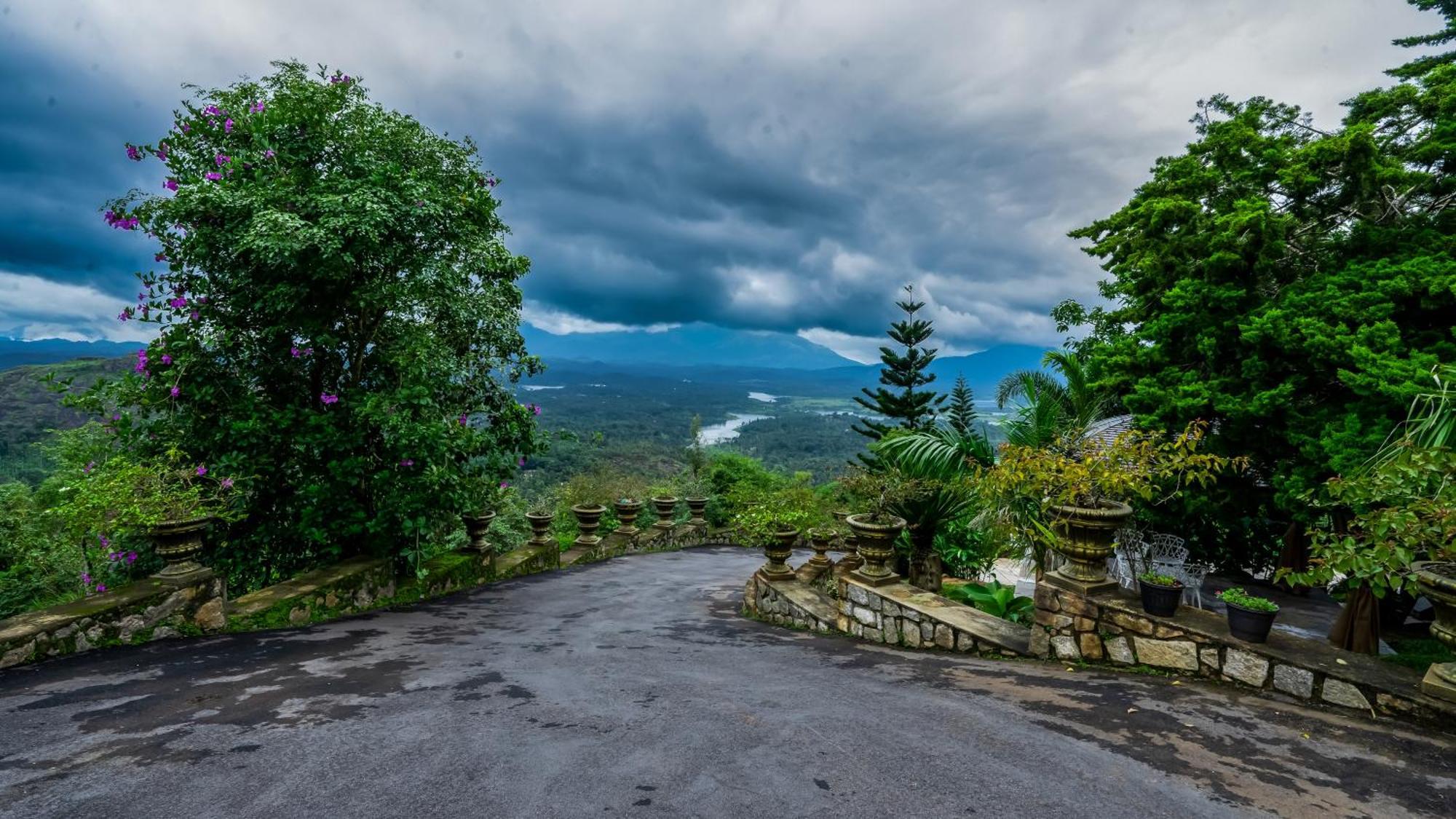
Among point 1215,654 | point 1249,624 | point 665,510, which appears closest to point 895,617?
point 1215,654

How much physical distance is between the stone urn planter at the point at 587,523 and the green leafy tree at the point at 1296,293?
8353mm

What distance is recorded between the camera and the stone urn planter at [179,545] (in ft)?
14.3

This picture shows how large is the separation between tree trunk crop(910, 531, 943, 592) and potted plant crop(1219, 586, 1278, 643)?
3.16 metres

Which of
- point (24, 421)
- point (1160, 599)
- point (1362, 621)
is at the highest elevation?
point (1160, 599)

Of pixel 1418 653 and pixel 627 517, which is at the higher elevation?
pixel 1418 653

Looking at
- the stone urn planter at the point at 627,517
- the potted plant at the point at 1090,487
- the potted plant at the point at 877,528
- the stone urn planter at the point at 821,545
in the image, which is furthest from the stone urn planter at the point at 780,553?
the stone urn planter at the point at 627,517

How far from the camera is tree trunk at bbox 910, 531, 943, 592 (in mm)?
6527

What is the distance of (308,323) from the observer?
5.57 meters

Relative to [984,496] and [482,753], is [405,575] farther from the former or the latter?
[984,496]

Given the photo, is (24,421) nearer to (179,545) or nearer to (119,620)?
(179,545)

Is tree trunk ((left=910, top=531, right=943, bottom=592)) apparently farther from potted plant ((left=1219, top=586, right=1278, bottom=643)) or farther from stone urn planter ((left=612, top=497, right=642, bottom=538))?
stone urn planter ((left=612, top=497, right=642, bottom=538))

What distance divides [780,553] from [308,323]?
17.8 ft

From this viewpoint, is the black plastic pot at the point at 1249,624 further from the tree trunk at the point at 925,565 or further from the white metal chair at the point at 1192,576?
the white metal chair at the point at 1192,576

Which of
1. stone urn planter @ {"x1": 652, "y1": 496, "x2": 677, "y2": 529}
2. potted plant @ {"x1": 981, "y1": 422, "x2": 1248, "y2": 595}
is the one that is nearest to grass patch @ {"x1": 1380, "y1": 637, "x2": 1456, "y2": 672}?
potted plant @ {"x1": 981, "y1": 422, "x2": 1248, "y2": 595}
